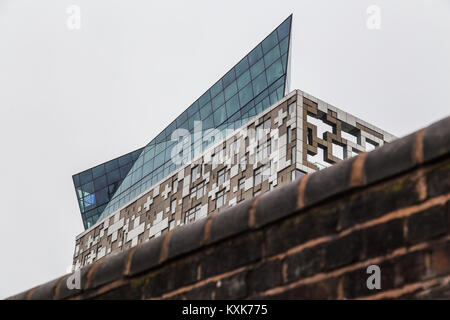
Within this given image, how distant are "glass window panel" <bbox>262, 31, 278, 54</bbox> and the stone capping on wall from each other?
152 ft

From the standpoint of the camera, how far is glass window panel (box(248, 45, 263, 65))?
A: 51312mm

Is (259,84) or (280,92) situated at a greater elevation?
(259,84)

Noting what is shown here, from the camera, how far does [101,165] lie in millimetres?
65938

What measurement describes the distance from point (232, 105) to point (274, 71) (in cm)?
440

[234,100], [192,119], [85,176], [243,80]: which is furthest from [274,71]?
[85,176]

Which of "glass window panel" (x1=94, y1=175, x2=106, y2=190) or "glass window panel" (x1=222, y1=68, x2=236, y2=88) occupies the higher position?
"glass window panel" (x1=222, y1=68, x2=236, y2=88)

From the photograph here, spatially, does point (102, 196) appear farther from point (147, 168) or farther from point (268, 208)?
point (268, 208)

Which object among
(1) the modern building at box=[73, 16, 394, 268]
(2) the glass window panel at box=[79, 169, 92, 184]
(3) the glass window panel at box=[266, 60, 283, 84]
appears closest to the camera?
(1) the modern building at box=[73, 16, 394, 268]

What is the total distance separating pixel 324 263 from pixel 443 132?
2.69 feet

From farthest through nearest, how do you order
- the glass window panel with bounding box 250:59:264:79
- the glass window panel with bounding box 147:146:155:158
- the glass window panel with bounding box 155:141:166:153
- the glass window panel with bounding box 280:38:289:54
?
the glass window panel with bounding box 147:146:155:158
the glass window panel with bounding box 155:141:166:153
the glass window panel with bounding box 250:59:264:79
the glass window panel with bounding box 280:38:289:54

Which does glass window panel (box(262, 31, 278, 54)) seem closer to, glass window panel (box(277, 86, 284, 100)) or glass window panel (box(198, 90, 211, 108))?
glass window panel (box(277, 86, 284, 100))

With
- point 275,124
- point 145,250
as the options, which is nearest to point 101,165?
point 275,124

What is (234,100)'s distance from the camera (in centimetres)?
5203

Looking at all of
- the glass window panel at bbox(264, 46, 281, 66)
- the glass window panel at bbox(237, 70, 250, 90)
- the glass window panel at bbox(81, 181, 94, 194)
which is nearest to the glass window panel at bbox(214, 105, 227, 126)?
the glass window panel at bbox(237, 70, 250, 90)
